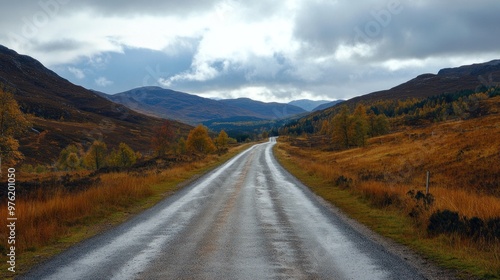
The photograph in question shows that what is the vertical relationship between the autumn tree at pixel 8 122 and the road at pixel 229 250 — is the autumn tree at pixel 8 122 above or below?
above

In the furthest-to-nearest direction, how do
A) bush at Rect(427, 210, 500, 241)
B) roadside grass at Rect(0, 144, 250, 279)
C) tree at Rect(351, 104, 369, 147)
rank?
tree at Rect(351, 104, 369, 147) < bush at Rect(427, 210, 500, 241) < roadside grass at Rect(0, 144, 250, 279)

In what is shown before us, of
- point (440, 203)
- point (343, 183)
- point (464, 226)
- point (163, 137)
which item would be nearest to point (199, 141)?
point (163, 137)

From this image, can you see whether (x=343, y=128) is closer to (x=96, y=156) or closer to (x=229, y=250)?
(x=96, y=156)

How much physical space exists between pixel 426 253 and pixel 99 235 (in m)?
8.22

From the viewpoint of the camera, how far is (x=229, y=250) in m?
8.61

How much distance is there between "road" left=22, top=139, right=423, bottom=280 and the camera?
6984 millimetres

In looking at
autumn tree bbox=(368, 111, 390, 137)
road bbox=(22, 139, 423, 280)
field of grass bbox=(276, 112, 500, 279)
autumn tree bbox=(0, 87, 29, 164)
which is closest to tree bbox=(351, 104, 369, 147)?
autumn tree bbox=(368, 111, 390, 137)

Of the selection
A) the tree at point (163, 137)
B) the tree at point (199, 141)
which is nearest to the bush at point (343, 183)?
the tree at point (163, 137)

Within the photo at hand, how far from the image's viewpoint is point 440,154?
38969 millimetres

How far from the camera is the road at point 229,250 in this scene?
698 cm

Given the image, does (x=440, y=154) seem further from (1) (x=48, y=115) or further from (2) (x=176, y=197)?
(1) (x=48, y=115)

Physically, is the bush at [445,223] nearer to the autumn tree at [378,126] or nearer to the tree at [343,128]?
the tree at [343,128]

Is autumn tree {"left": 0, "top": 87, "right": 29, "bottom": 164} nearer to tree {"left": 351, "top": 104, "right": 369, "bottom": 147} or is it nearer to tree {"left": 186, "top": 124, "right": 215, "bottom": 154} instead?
tree {"left": 186, "top": 124, "right": 215, "bottom": 154}

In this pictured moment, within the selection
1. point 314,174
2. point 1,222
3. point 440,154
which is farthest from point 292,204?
point 440,154
